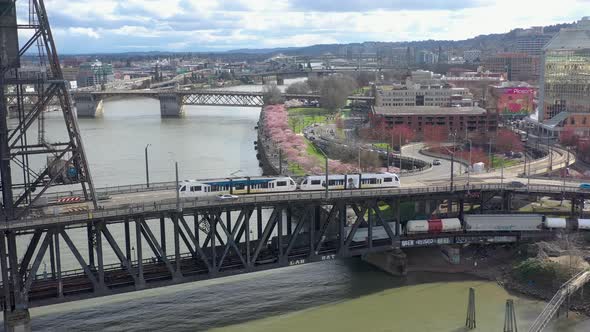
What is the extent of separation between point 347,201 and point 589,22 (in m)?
66.4

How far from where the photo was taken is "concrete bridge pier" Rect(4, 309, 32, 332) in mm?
23844

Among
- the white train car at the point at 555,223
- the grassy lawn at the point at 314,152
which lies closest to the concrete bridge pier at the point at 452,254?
the white train car at the point at 555,223

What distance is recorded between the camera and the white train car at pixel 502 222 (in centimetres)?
3362

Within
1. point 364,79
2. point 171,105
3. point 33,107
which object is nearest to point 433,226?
point 33,107

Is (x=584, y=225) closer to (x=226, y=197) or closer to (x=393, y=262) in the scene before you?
(x=393, y=262)

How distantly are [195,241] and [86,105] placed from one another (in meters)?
96.1

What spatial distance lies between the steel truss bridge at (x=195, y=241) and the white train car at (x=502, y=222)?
321 millimetres

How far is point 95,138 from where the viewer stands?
269 ft

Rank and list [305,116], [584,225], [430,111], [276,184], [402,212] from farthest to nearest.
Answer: [305,116] < [430,111] < [402,212] < [584,225] < [276,184]

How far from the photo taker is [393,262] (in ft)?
108

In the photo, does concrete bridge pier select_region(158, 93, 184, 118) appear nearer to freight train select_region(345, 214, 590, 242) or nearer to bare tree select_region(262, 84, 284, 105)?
bare tree select_region(262, 84, 284, 105)

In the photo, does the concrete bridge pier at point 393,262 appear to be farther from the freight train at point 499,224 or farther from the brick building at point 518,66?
the brick building at point 518,66

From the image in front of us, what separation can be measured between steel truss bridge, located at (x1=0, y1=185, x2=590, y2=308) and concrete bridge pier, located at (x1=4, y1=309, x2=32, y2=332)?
0.26m

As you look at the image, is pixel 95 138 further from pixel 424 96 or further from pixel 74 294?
pixel 74 294
